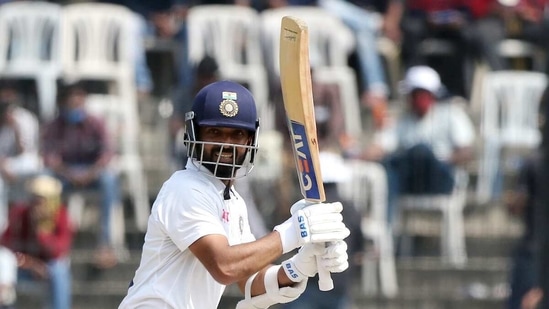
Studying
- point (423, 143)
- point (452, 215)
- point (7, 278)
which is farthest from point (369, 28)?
point (7, 278)

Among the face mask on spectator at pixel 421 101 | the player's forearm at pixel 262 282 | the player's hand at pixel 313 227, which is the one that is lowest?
the face mask on spectator at pixel 421 101

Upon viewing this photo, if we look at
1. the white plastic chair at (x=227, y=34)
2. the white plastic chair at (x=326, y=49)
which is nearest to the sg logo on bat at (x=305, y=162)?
the white plastic chair at (x=326, y=49)

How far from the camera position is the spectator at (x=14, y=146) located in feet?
30.1

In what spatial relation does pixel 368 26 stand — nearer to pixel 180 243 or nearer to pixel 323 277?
pixel 323 277

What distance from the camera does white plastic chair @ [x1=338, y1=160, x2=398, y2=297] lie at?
30.4 feet

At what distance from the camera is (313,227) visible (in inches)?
176

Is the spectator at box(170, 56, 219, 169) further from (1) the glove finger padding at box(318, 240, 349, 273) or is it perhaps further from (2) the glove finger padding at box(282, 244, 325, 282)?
(1) the glove finger padding at box(318, 240, 349, 273)

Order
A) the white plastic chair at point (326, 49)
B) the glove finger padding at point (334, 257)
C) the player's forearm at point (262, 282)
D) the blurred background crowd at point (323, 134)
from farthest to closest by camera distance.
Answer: the white plastic chair at point (326, 49)
the blurred background crowd at point (323, 134)
the player's forearm at point (262, 282)
the glove finger padding at point (334, 257)

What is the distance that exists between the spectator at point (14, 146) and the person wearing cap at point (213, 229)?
4.72 meters

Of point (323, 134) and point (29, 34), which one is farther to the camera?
point (29, 34)

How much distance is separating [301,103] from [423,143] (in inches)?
186

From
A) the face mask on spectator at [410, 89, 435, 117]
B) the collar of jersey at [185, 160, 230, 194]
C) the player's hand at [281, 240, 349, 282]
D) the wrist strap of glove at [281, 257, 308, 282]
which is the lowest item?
the face mask on spectator at [410, 89, 435, 117]

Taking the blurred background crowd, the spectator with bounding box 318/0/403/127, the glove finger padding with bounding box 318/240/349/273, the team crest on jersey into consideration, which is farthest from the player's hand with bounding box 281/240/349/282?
the spectator with bounding box 318/0/403/127

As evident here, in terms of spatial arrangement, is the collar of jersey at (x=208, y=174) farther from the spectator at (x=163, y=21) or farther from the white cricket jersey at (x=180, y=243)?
the spectator at (x=163, y=21)
